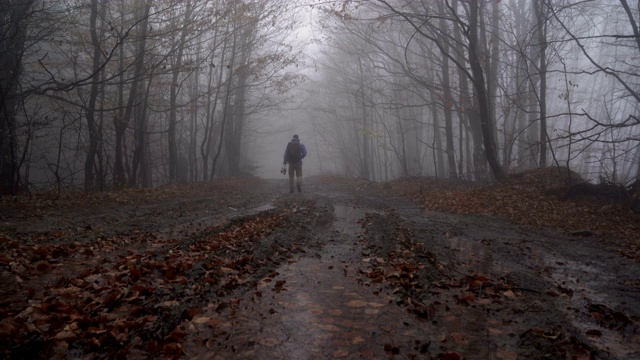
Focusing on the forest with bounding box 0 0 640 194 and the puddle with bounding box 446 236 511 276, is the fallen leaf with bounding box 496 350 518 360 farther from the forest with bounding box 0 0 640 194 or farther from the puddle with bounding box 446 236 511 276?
the forest with bounding box 0 0 640 194

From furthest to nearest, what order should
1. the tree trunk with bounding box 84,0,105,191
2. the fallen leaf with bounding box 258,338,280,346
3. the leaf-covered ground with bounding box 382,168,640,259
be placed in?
1. the tree trunk with bounding box 84,0,105,191
2. the leaf-covered ground with bounding box 382,168,640,259
3. the fallen leaf with bounding box 258,338,280,346

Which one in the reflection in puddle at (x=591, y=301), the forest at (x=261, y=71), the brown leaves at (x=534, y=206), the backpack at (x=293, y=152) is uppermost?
the forest at (x=261, y=71)

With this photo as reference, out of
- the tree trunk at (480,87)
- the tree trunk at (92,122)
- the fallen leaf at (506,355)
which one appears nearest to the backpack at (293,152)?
the tree trunk at (480,87)

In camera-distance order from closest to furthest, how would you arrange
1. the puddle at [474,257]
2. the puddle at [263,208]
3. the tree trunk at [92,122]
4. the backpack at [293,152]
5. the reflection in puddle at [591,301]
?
the reflection in puddle at [591,301]
the puddle at [474,257]
the puddle at [263,208]
the tree trunk at [92,122]
the backpack at [293,152]

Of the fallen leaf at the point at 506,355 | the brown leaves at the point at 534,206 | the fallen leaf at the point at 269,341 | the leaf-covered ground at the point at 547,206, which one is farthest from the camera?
the brown leaves at the point at 534,206

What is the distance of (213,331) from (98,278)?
6.03 ft

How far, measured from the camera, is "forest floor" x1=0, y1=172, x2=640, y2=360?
279cm

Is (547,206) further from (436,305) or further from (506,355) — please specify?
(506,355)

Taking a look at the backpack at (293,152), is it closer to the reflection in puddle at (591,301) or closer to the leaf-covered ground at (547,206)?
the leaf-covered ground at (547,206)

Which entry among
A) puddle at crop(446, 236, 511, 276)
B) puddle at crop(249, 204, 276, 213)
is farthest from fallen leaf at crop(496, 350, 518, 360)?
puddle at crop(249, 204, 276, 213)

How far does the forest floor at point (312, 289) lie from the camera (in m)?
2.79

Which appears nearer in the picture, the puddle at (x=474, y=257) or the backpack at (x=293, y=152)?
the puddle at (x=474, y=257)

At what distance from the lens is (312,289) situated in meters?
3.98

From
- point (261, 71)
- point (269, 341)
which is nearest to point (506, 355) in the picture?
point (269, 341)
